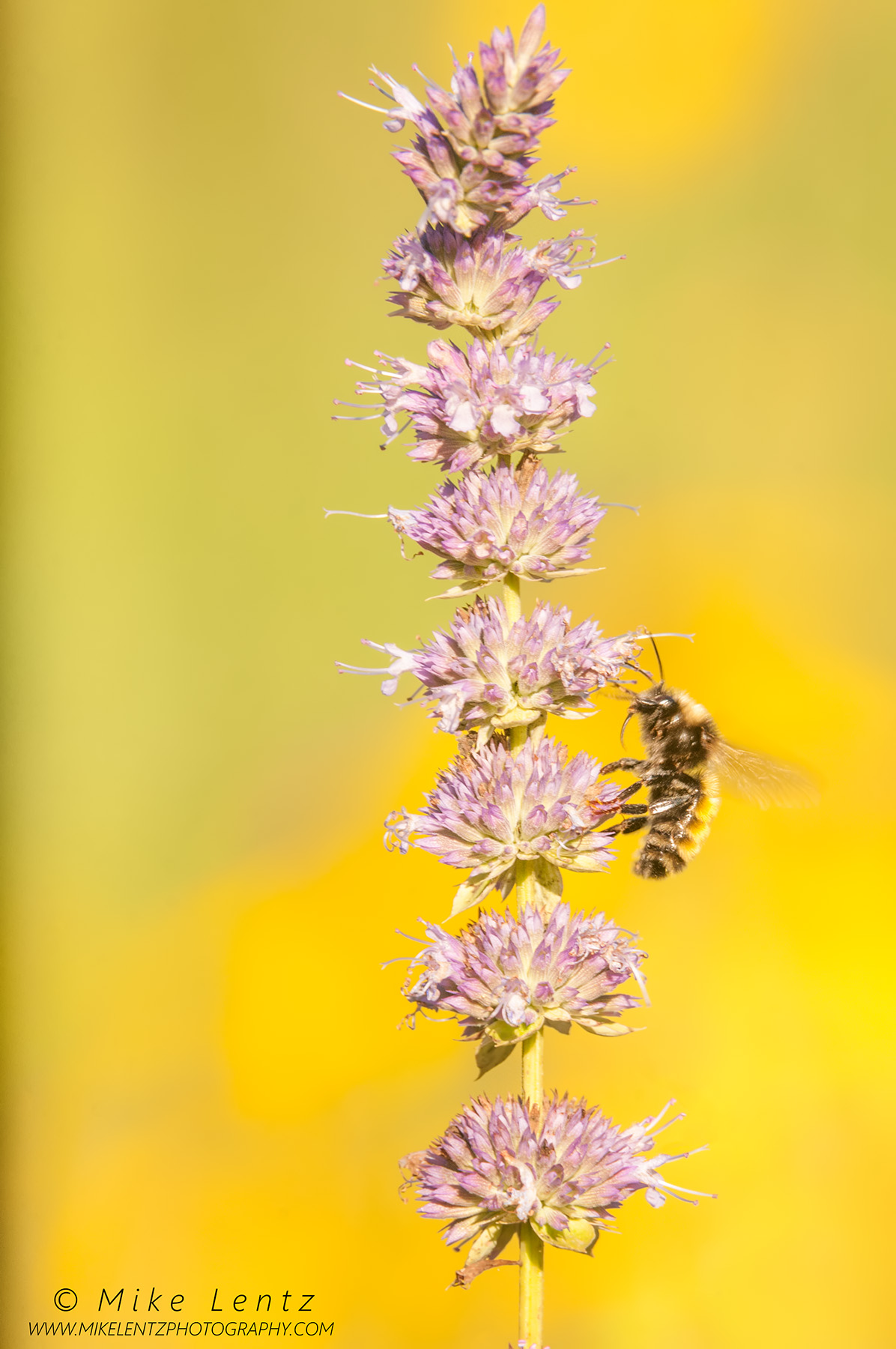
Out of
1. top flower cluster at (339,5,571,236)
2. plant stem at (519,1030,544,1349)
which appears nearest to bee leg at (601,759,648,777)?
plant stem at (519,1030,544,1349)

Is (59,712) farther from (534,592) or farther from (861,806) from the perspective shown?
(861,806)

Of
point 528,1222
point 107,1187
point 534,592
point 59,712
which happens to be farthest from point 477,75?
point 107,1187

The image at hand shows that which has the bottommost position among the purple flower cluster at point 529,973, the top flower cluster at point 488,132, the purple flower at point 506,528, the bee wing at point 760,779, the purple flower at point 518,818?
the purple flower cluster at point 529,973

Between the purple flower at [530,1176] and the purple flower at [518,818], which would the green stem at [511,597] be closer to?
the purple flower at [518,818]

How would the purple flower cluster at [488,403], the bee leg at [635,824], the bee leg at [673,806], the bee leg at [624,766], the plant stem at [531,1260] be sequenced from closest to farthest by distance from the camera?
the plant stem at [531,1260] < the purple flower cluster at [488,403] < the bee leg at [624,766] < the bee leg at [635,824] < the bee leg at [673,806]

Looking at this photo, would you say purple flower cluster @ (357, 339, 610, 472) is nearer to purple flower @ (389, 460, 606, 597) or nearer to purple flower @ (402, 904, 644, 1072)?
purple flower @ (389, 460, 606, 597)

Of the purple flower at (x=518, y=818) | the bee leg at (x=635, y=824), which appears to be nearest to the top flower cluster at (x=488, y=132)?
the purple flower at (x=518, y=818)
